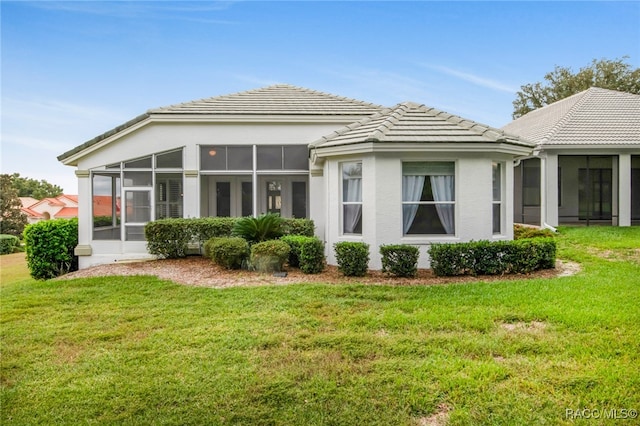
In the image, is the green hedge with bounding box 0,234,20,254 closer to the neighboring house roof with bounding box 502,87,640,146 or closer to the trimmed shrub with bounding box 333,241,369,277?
the trimmed shrub with bounding box 333,241,369,277

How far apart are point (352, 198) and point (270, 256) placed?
9.08ft

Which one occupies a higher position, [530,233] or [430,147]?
[430,147]

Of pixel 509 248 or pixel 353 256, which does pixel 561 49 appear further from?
pixel 353 256

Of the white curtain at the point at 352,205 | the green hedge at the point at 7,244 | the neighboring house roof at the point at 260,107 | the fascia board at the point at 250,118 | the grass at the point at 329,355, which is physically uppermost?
the neighboring house roof at the point at 260,107

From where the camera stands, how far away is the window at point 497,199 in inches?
425

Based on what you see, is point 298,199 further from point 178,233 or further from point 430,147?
point 430,147

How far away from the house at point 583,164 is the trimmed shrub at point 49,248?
18587 millimetres

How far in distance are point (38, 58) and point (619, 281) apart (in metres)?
16.6

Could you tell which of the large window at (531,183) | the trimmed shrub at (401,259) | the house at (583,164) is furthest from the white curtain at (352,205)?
the large window at (531,183)

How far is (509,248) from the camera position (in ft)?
29.9

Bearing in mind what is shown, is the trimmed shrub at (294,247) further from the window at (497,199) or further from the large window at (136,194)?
the large window at (136,194)

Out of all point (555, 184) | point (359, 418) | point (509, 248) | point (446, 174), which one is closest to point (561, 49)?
point (555, 184)

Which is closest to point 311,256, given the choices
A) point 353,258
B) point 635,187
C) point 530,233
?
point 353,258

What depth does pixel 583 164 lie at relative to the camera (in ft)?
66.8
